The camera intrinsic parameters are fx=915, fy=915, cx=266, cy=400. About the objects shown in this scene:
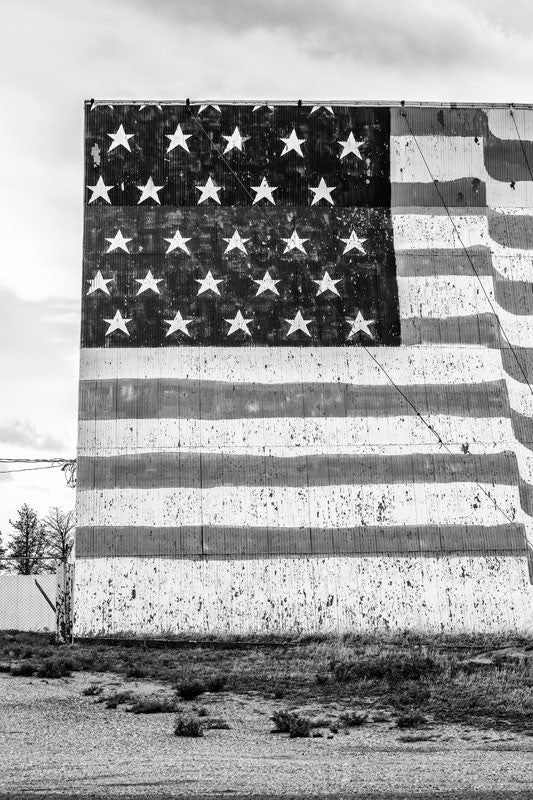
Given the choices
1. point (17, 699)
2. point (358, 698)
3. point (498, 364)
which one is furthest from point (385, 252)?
point (17, 699)

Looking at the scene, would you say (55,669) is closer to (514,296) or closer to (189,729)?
(189,729)

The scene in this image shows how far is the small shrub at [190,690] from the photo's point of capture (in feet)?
55.1

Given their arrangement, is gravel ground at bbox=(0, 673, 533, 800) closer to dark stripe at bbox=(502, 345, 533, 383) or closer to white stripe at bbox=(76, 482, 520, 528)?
white stripe at bbox=(76, 482, 520, 528)

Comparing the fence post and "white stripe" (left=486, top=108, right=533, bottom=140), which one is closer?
the fence post

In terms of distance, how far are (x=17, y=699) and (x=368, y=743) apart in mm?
7298

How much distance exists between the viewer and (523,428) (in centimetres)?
2742

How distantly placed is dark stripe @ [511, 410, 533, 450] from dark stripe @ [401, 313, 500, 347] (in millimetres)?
2281

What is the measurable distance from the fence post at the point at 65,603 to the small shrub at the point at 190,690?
426 inches

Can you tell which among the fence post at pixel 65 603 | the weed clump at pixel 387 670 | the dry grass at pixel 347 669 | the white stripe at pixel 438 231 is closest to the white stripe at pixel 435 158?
the white stripe at pixel 438 231

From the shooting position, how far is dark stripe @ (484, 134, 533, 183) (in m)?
29.2

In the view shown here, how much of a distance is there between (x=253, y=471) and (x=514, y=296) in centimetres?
985

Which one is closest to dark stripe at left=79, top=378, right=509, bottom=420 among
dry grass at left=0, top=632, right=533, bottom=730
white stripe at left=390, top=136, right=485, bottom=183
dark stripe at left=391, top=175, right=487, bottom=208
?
dark stripe at left=391, top=175, right=487, bottom=208

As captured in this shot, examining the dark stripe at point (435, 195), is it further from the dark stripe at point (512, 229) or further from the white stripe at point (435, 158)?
the dark stripe at point (512, 229)

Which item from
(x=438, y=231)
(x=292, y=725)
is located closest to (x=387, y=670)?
(x=292, y=725)
